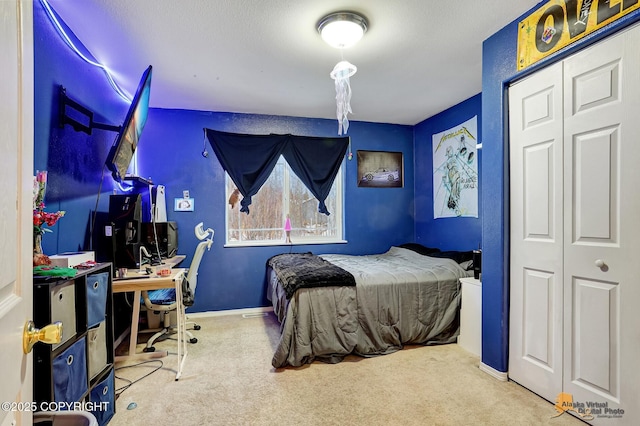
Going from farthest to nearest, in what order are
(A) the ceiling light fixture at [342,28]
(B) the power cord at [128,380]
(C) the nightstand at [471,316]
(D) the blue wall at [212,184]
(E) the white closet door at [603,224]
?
(D) the blue wall at [212,184] < (C) the nightstand at [471,316] < (B) the power cord at [128,380] < (A) the ceiling light fixture at [342,28] < (E) the white closet door at [603,224]

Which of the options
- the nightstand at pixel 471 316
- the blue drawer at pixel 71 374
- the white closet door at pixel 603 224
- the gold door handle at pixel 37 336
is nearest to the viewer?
the gold door handle at pixel 37 336

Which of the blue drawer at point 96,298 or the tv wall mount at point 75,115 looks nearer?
the blue drawer at point 96,298

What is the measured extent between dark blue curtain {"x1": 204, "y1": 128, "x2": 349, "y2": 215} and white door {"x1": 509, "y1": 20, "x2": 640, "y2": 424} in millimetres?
2336

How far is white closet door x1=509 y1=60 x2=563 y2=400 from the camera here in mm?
1938

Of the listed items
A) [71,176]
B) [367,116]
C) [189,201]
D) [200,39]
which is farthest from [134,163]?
[367,116]

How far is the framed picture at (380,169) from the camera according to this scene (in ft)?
14.6

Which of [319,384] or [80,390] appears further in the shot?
[319,384]

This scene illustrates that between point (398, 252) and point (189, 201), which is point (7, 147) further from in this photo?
point (398, 252)

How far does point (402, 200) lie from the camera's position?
461cm

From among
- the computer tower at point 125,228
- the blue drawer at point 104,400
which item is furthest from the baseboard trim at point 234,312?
the blue drawer at point 104,400

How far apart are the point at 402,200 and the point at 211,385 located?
338 centimetres

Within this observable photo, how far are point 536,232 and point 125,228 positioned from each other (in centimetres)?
304

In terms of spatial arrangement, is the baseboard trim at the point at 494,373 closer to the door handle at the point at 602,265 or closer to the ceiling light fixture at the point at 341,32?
the door handle at the point at 602,265

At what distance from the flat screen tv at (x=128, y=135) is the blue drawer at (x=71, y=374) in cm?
115
